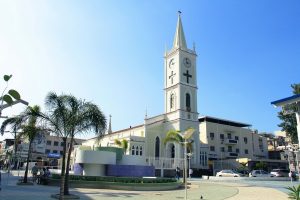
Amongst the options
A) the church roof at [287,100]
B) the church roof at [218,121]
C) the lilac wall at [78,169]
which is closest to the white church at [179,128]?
the church roof at [218,121]

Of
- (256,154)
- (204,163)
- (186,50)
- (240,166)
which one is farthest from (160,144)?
(256,154)

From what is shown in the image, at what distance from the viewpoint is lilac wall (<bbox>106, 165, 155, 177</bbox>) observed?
2926 centimetres

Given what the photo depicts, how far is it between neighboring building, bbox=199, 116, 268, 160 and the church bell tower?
33.8 feet

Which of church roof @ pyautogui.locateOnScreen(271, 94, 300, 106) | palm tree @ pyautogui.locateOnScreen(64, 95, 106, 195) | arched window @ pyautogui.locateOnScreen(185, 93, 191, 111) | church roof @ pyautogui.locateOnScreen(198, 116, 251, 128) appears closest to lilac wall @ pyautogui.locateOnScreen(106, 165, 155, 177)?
palm tree @ pyautogui.locateOnScreen(64, 95, 106, 195)

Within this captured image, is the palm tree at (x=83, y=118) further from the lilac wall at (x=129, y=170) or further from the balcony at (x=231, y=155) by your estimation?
the balcony at (x=231, y=155)

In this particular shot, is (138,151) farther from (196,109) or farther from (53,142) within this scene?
(53,142)

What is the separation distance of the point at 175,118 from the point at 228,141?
18.3 m

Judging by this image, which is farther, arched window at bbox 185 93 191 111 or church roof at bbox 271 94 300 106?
arched window at bbox 185 93 191 111

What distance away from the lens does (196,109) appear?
59.6 meters

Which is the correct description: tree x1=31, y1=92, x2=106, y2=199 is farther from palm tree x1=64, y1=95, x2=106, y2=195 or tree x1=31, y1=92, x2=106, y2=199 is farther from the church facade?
the church facade

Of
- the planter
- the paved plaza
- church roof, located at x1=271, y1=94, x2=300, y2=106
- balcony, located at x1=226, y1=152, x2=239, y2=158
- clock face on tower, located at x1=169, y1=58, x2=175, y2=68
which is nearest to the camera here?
church roof, located at x1=271, y1=94, x2=300, y2=106

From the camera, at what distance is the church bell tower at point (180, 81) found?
58094 mm

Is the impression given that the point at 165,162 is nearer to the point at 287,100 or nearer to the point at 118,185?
the point at 118,185

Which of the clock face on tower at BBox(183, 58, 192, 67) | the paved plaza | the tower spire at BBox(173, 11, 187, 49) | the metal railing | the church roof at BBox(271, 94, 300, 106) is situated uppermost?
the tower spire at BBox(173, 11, 187, 49)
